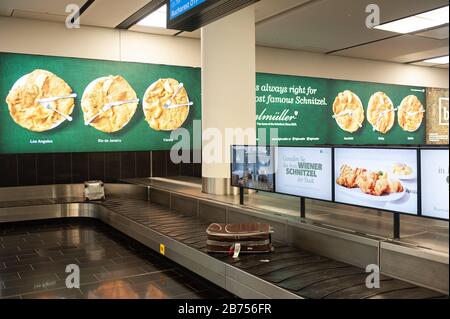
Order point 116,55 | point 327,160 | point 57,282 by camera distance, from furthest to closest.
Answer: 1. point 116,55
2. point 57,282
3. point 327,160

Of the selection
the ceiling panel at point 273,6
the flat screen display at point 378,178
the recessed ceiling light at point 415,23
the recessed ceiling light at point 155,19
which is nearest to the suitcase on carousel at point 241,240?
the flat screen display at point 378,178

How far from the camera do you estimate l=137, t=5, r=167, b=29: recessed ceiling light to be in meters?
8.40

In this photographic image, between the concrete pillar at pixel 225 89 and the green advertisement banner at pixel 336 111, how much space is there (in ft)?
14.5

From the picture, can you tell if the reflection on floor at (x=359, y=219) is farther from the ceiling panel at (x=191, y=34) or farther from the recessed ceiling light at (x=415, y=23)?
the recessed ceiling light at (x=415, y=23)

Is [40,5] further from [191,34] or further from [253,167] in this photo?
[253,167]

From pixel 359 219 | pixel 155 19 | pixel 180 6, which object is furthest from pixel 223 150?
pixel 155 19

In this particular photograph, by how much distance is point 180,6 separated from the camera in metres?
5.17

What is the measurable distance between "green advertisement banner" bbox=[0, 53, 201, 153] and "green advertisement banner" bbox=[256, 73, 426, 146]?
7.23ft

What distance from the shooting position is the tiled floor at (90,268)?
4309 millimetres

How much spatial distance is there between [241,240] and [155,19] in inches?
237

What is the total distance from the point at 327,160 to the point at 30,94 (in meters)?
6.83
